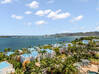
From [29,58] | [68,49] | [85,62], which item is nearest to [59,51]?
[68,49]

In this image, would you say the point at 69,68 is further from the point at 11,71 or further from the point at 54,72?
the point at 11,71

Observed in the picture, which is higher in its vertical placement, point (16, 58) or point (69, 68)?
point (69, 68)

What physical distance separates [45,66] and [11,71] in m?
6.24

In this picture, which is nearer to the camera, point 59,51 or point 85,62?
point 85,62

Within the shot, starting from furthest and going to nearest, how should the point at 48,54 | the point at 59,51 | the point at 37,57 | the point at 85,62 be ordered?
the point at 59,51
the point at 48,54
the point at 37,57
the point at 85,62

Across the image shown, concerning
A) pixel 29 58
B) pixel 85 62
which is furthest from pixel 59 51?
pixel 85 62

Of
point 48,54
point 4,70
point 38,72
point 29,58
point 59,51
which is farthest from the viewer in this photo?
point 59,51

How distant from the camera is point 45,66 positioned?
687 inches

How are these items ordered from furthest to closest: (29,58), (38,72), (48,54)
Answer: (48,54) → (29,58) → (38,72)

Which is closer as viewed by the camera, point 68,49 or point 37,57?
point 37,57

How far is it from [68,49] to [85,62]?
17960 millimetres

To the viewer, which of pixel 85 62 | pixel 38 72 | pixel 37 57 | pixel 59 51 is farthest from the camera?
pixel 59 51

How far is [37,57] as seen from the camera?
28734 mm

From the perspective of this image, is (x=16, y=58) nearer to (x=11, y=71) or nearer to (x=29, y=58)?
(x=29, y=58)
